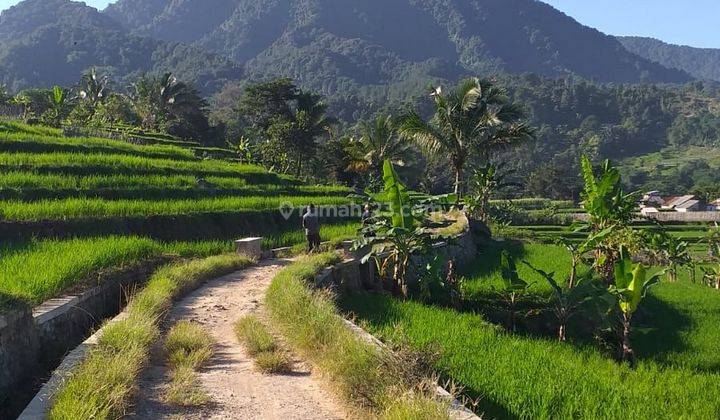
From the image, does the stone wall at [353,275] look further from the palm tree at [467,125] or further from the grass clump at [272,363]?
the palm tree at [467,125]

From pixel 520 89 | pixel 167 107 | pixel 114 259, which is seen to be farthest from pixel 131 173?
pixel 520 89

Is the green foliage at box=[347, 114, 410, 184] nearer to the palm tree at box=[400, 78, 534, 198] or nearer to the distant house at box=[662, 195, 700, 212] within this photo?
the palm tree at box=[400, 78, 534, 198]

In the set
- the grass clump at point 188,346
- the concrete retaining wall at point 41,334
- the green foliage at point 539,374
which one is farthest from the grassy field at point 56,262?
the green foliage at point 539,374

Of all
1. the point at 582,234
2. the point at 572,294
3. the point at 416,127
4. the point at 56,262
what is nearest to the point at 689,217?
the point at 582,234

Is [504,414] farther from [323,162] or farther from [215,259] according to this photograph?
[323,162]

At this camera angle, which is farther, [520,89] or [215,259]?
[520,89]

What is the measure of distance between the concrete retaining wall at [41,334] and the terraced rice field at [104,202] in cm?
20

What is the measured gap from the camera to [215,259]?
35.0 feet

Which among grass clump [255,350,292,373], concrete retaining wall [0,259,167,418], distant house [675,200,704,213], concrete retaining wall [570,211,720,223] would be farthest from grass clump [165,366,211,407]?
distant house [675,200,704,213]

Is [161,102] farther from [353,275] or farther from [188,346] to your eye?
[188,346]

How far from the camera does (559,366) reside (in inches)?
243

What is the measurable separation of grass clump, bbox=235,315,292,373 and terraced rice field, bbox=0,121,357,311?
221 centimetres

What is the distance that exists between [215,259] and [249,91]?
3416 centimetres

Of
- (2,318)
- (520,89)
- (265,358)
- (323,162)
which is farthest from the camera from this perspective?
(520,89)
